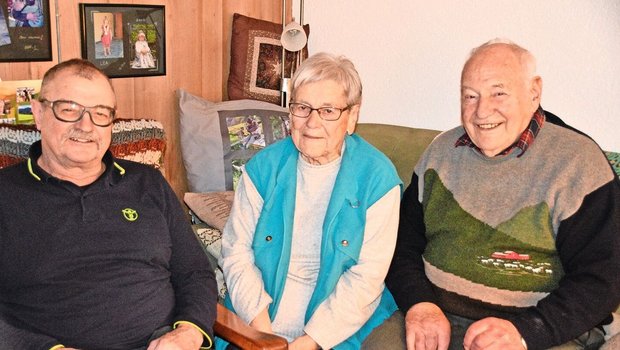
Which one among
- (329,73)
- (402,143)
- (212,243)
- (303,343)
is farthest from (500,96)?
(212,243)

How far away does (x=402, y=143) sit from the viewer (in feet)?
8.42

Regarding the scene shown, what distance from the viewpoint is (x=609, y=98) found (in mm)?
2578

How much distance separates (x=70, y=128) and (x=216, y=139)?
1115 mm

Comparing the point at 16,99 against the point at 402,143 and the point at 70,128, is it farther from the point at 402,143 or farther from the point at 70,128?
the point at 402,143

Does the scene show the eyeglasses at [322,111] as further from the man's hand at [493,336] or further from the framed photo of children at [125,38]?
the framed photo of children at [125,38]

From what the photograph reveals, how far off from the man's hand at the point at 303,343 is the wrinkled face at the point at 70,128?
0.78m

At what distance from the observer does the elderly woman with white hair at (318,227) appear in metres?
2.05

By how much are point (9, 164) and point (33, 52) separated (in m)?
0.56

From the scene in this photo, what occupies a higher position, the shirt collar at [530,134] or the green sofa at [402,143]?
the shirt collar at [530,134]

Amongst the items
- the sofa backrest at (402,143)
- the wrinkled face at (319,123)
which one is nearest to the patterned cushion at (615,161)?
the sofa backrest at (402,143)

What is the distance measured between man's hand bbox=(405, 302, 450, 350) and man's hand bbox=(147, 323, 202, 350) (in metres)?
0.60

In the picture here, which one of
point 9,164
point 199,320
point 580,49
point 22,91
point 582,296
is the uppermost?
point 580,49

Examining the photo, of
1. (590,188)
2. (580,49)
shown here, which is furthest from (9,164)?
(580,49)

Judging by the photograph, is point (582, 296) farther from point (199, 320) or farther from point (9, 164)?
point (9, 164)
